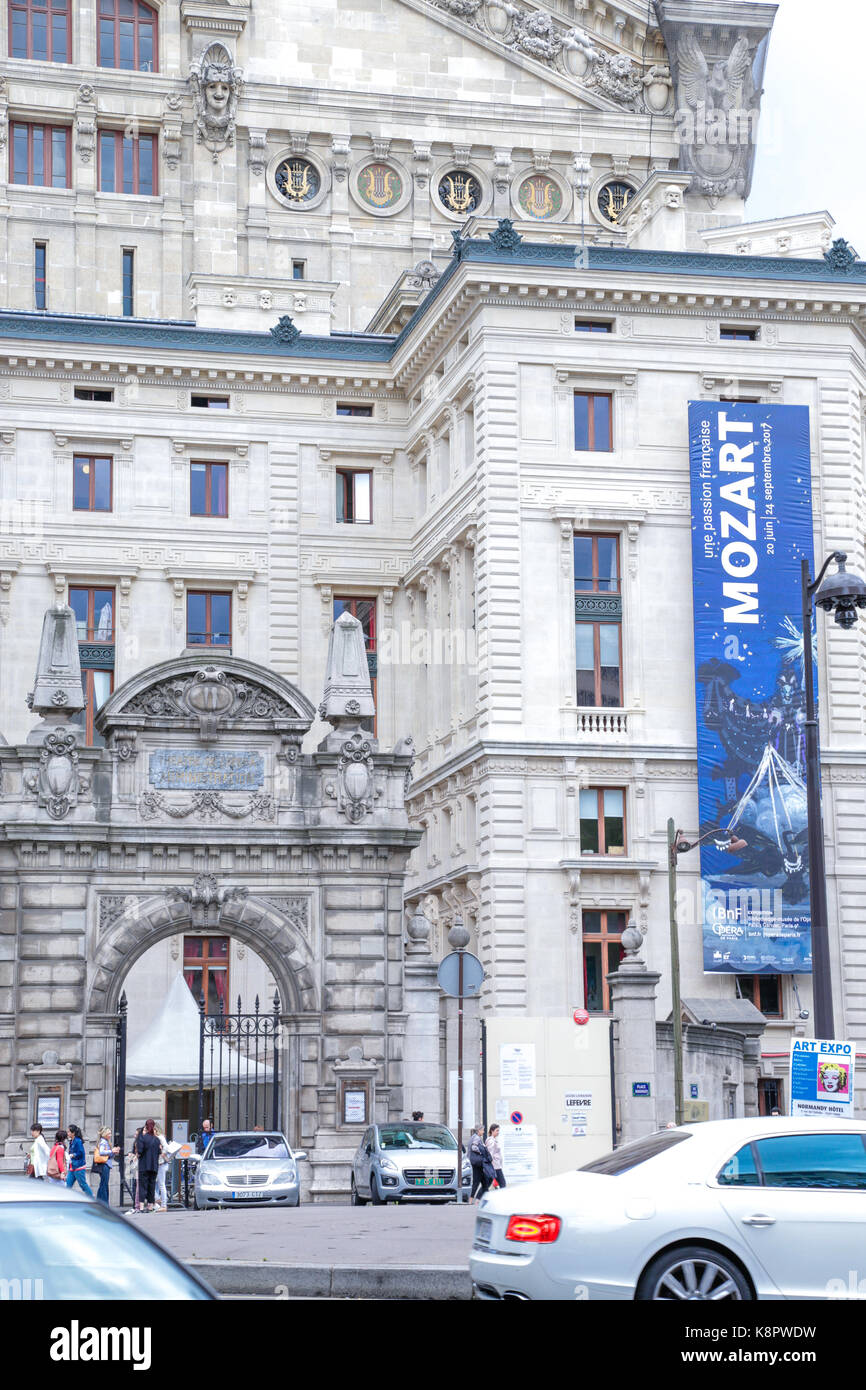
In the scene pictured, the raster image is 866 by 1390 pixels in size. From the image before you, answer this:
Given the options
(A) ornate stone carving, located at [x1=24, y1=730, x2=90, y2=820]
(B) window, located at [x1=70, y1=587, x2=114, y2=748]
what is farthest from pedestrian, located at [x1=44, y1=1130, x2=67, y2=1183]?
(B) window, located at [x1=70, y1=587, x2=114, y2=748]

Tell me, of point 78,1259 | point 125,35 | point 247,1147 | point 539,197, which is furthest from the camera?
point 539,197

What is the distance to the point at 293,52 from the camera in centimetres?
6744

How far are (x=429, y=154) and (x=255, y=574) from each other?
694 inches

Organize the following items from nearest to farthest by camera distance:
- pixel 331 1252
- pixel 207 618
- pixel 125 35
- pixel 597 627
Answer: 1. pixel 331 1252
2. pixel 597 627
3. pixel 207 618
4. pixel 125 35

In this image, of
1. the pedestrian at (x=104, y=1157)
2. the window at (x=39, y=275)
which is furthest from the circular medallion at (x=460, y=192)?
the pedestrian at (x=104, y=1157)

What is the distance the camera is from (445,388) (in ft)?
190

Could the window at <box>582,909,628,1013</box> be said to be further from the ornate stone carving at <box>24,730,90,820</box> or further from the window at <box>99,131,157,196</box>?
the window at <box>99,131,157,196</box>

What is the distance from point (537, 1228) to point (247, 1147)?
20297mm

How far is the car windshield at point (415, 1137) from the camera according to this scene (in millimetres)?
34094

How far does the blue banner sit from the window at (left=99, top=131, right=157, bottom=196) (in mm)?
22984

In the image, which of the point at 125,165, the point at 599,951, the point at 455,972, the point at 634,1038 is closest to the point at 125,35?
the point at 125,165

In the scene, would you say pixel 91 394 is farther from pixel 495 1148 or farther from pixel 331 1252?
pixel 331 1252
